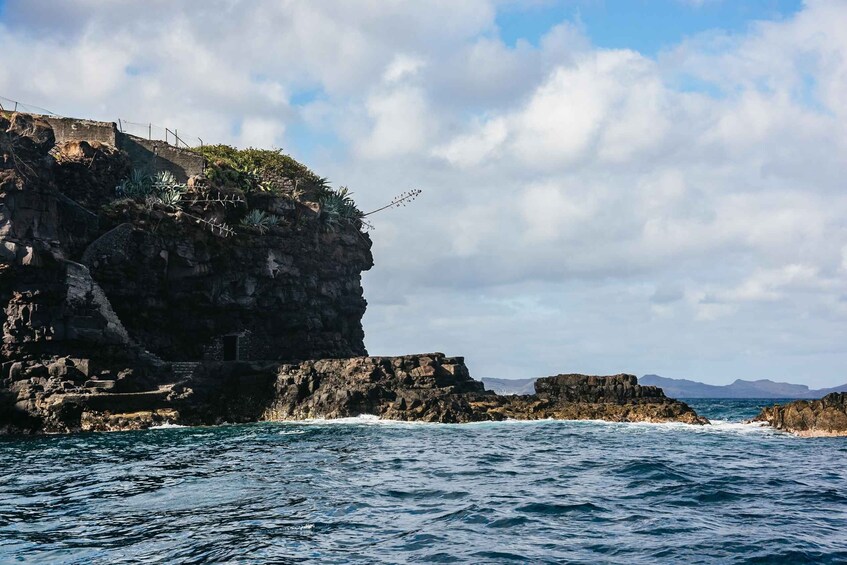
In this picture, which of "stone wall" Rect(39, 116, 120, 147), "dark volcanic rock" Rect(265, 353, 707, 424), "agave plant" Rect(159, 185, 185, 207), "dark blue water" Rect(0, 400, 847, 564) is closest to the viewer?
"dark blue water" Rect(0, 400, 847, 564)

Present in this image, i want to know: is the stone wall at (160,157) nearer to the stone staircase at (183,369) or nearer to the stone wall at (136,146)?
the stone wall at (136,146)

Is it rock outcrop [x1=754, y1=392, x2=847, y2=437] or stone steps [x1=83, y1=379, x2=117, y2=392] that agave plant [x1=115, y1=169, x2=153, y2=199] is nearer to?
stone steps [x1=83, y1=379, x2=117, y2=392]

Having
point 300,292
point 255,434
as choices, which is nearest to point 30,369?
point 255,434

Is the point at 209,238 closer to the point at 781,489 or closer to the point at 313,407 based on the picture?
the point at 313,407

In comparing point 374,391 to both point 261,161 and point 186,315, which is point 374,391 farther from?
point 261,161

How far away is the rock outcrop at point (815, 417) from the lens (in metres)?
39.0

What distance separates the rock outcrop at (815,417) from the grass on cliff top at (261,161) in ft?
133

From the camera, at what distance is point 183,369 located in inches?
1742

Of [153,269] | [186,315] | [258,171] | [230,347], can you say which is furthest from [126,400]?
[258,171]

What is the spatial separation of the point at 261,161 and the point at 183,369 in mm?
23099

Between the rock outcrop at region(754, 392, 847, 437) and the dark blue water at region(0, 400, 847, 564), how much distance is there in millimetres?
7220

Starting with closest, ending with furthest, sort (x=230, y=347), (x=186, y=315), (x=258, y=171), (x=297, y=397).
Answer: (x=297, y=397) → (x=186, y=315) → (x=230, y=347) → (x=258, y=171)

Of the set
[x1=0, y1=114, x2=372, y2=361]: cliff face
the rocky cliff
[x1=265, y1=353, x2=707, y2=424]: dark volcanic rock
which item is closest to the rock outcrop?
[x1=265, y1=353, x2=707, y2=424]: dark volcanic rock

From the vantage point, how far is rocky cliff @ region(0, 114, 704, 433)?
40000mm
